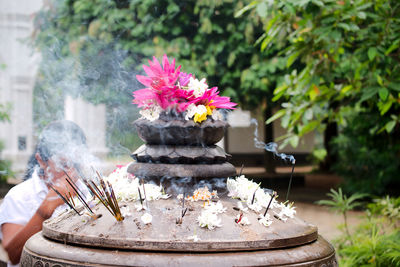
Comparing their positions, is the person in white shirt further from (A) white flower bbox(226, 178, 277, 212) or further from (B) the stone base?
(A) white flower bbox(226, 178, 277, 212)

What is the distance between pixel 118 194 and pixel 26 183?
1.00m

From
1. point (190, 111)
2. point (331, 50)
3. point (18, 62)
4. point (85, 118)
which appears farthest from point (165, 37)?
point (190, 111)

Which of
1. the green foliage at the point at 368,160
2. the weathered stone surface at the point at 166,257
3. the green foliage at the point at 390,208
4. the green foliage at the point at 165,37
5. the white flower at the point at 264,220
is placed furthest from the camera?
the green foliage at the point at 368,160

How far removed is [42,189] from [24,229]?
0.30 m

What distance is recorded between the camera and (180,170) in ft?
7.10

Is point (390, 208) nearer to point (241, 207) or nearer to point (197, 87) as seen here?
point (241, 207)

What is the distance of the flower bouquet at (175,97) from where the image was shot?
2.24 m

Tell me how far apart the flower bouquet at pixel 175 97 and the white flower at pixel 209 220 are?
50 cm

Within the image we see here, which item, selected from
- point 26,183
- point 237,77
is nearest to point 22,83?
point 237,77

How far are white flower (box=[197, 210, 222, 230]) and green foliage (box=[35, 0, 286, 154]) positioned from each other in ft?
17.1

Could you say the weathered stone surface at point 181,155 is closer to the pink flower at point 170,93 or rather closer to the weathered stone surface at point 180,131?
the weathered stone surface at point 180,131

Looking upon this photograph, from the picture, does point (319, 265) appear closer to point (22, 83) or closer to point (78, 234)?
point (78, 234)

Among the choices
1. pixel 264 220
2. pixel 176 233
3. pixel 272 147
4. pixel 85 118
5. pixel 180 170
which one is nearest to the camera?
pixel 176 233

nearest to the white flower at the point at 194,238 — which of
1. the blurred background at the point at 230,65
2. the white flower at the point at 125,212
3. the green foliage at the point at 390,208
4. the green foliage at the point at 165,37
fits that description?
the white flower at the point at 125,212
